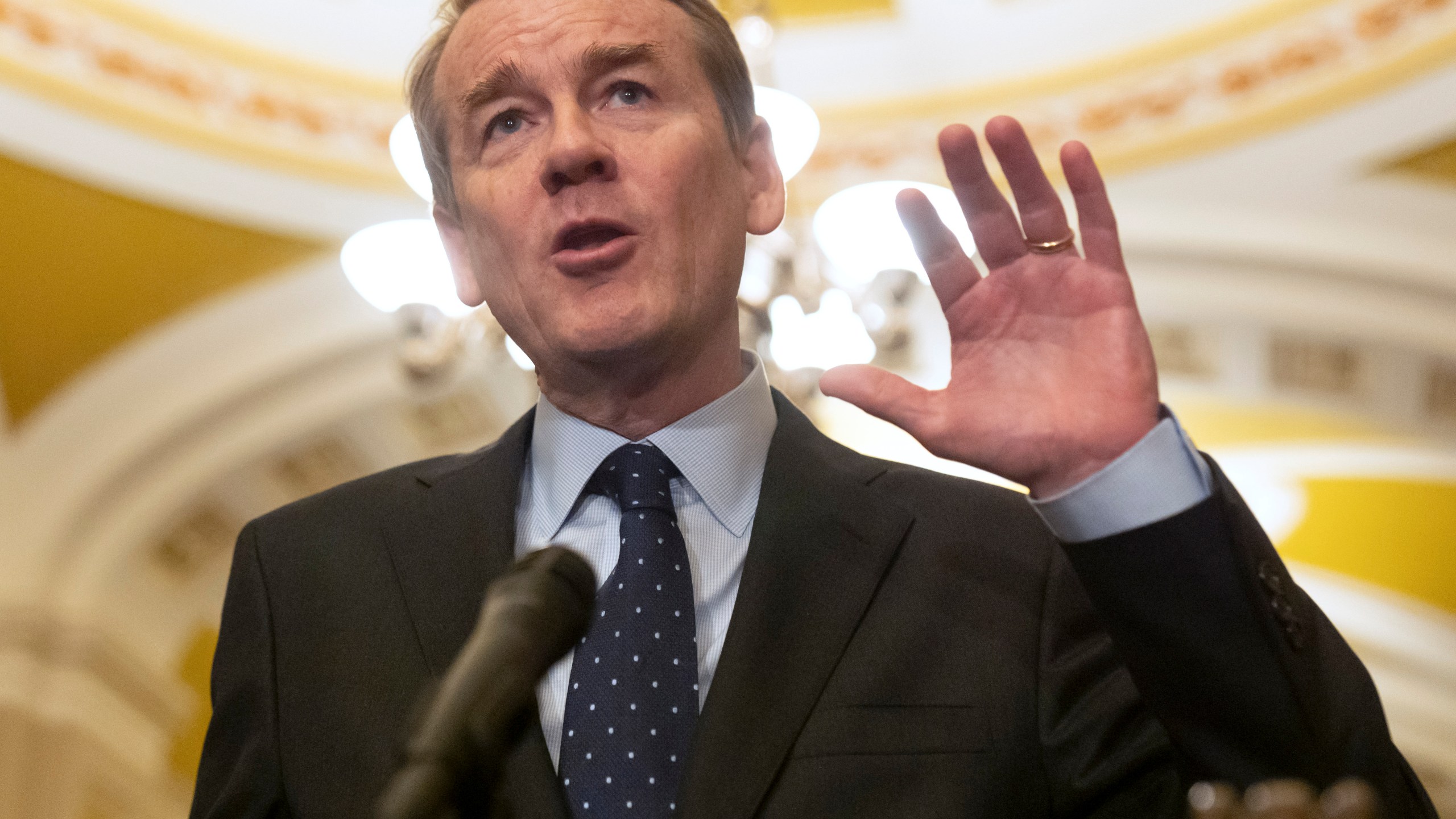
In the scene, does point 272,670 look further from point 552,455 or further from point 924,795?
point 924,795

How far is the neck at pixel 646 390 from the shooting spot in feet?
5.32

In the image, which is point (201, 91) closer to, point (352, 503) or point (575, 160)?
point (352, 503)

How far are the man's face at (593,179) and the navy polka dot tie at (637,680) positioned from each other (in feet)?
0.69

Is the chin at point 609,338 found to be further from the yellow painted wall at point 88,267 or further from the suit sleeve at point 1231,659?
the yellow painted wall at point 88,267

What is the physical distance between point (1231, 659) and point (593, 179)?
2.71ft

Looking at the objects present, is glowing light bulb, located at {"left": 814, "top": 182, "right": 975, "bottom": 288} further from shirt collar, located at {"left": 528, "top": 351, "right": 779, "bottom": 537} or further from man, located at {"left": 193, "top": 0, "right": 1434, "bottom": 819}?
shirt collar, located at {"left": 528, "top": 351, "right": 779, "bottom": 537}

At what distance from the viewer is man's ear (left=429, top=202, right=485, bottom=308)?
182 centimetres

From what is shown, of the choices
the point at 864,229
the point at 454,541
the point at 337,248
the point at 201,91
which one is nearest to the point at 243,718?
the point at 454,541

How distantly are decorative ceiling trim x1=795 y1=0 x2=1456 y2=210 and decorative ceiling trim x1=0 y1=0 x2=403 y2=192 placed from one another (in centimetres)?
227

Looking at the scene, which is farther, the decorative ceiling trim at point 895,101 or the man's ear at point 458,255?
the decorative ceiling trim at point 895,101

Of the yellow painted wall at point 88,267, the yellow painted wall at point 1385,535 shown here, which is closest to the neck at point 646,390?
the yellow painted wall at point 88,267

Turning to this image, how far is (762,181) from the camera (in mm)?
1854

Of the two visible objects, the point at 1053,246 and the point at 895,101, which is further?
the point at 895,101

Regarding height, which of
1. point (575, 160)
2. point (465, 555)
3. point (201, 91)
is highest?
point (201, 91)
